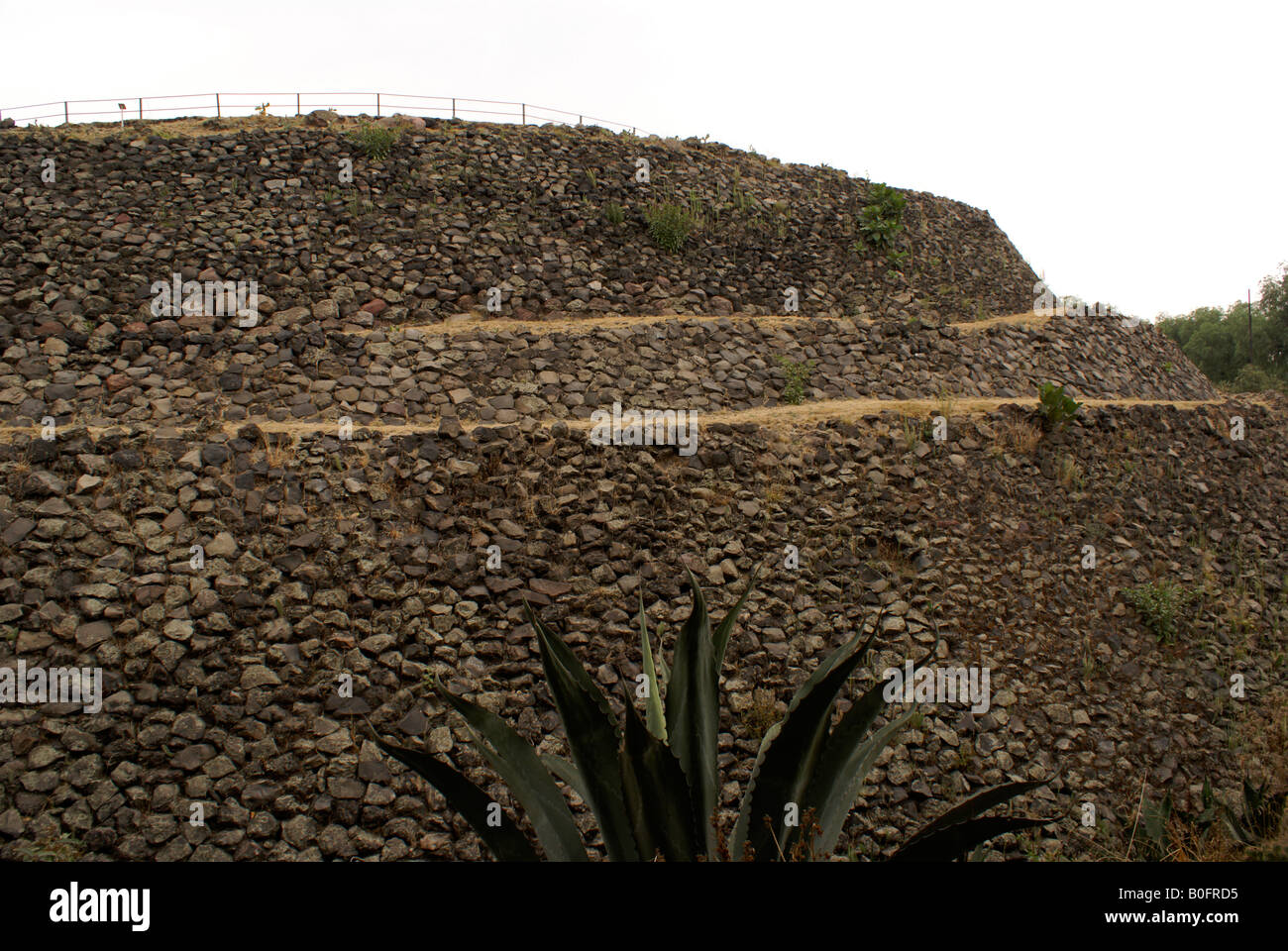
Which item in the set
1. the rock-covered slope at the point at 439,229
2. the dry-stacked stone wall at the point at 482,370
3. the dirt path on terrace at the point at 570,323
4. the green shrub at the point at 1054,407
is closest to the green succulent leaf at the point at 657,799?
the dry-stacked stone wall at the point at 482,370

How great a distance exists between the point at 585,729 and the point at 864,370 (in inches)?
395

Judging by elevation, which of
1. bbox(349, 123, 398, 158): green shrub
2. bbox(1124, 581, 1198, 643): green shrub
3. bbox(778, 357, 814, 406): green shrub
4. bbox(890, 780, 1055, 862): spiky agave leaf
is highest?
bbox(349, 123, 398, 158): green shrub

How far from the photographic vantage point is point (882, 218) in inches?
660

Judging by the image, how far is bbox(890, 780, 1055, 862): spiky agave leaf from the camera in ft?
8.46

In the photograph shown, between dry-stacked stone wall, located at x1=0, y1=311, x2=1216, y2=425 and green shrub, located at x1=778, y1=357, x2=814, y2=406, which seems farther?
green shrub, located at x1=778, y1=357, x2=814, y2=406

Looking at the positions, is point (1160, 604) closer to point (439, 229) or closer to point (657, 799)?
point (657, 799)

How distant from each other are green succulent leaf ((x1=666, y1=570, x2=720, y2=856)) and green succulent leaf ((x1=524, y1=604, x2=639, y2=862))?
0.33 metres

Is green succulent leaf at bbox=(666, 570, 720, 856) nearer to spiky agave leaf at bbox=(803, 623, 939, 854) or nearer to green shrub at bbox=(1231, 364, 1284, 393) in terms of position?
spiky agave leaf at bbox=(803, 623, 939, 854)

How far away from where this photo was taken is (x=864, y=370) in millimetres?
11961

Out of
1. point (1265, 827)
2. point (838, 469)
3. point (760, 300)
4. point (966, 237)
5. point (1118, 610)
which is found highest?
point (966, 237)

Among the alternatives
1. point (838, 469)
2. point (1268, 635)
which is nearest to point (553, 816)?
point (838, 469)

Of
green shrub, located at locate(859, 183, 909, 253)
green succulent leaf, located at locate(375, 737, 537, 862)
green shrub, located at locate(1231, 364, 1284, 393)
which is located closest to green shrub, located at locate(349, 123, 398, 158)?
green shrub, located at locate(859, 183, 909, 253)

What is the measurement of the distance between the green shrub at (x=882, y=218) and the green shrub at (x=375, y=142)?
9744 mm

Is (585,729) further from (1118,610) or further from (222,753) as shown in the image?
(1118,610)
